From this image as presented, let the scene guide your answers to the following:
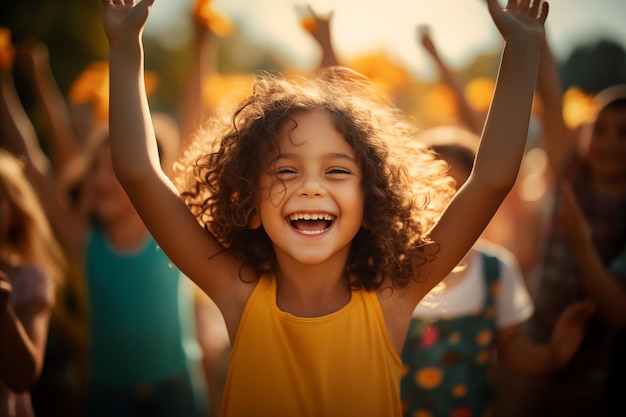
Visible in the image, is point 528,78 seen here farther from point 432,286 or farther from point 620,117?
point 620,117

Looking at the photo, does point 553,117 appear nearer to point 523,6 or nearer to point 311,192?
point 523,6

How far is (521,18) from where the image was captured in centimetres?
161

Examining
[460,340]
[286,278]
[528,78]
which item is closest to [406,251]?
[286,278]

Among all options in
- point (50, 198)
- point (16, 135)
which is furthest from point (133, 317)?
point (16, 135)

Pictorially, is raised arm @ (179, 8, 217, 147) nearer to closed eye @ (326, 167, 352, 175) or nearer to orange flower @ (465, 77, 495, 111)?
closed eye @ (326, 167, 352, 175)

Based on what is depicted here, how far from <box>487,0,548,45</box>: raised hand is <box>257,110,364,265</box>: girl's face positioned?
1.77ft

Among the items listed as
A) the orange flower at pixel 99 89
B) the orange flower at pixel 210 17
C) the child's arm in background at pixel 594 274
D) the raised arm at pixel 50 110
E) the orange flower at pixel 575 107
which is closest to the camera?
the child's arm in background at pixel 594 274

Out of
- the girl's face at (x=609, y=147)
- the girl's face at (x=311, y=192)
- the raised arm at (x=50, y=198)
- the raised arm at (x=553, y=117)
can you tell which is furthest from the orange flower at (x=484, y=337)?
the raised arm at (x=50, y=198)

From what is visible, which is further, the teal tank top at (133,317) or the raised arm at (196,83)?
the raised arm at (196,83)

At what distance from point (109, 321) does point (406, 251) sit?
1.85 m

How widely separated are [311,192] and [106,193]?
186 centimetres

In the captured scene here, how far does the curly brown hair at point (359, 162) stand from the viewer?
1.71 metres

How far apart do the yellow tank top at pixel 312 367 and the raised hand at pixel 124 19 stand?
0.85 meters

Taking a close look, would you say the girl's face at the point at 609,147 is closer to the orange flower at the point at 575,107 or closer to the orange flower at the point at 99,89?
the orange flower at the point at 575,107
